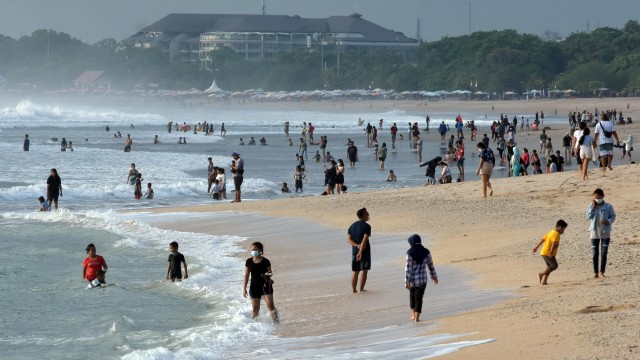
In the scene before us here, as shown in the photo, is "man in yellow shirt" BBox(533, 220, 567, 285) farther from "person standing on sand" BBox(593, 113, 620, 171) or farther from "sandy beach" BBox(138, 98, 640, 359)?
"person standing on sand" BBox(593, 113, 620, 171)

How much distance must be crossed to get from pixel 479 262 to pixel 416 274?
381 centimetres

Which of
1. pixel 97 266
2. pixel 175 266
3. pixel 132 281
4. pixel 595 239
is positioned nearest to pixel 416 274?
pixel 595 239

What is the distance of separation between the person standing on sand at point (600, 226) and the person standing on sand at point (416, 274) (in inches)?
93.8

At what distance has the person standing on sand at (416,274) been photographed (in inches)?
497

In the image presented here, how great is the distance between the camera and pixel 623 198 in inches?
817

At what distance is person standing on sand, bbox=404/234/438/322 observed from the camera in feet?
41.5

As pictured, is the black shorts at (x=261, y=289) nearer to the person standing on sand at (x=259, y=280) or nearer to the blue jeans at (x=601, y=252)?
the person standing on sand at (x=259, y=280)

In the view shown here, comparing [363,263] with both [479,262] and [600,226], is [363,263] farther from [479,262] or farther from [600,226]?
[600,226]

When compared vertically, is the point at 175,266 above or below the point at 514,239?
below

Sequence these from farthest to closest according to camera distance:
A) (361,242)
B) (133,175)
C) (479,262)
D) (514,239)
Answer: (133,175)
(514,239)
(479,262)
(361,242)

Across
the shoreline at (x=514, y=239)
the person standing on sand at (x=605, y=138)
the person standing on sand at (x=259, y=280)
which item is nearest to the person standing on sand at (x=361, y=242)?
the shoreline at (x=514, y=239)

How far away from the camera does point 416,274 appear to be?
41.8 ft

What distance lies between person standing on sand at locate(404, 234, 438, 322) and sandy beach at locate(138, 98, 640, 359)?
1.04 feet

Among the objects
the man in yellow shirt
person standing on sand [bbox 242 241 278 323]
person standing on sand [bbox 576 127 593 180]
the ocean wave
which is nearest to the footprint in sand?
the man in yellow shirt
